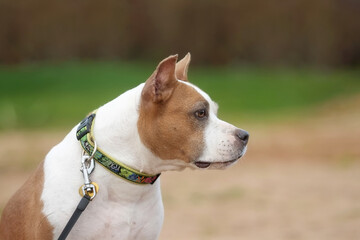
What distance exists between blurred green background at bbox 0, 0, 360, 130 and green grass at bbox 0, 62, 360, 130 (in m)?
0.07

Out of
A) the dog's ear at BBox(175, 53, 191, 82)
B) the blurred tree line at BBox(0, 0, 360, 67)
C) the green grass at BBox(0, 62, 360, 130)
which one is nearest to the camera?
the dog's ear at BBox(175, 53, 191, 82)

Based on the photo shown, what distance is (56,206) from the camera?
3.90 metres

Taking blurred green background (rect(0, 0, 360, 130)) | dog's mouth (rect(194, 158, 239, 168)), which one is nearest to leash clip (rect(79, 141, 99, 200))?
dog's mouth (rect(194, 158, 239, 168))

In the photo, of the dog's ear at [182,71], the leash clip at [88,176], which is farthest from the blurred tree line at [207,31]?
the leash clip at [88,176]

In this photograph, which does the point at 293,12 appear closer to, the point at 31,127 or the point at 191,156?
the point at 31,127

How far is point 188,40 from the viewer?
23.7 m

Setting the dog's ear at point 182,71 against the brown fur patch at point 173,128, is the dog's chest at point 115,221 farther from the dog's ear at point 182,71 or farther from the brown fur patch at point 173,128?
the dog's ear at point 182,71

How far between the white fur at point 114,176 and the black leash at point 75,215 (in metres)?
0.08

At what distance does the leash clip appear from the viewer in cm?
389

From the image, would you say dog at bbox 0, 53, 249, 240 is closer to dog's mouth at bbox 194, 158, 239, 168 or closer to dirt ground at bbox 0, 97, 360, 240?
dog's mouth at bbox 194, 158, 239, 168

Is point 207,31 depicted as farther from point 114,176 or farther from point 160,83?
Answer: point 114,176

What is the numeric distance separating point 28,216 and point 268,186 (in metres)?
6.06

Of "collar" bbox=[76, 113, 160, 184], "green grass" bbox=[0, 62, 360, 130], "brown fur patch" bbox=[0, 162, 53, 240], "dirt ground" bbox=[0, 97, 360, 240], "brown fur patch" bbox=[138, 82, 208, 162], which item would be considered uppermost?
"brown fur patch" bbox=[138, 82, 208, 162]

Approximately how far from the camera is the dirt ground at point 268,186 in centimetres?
752
